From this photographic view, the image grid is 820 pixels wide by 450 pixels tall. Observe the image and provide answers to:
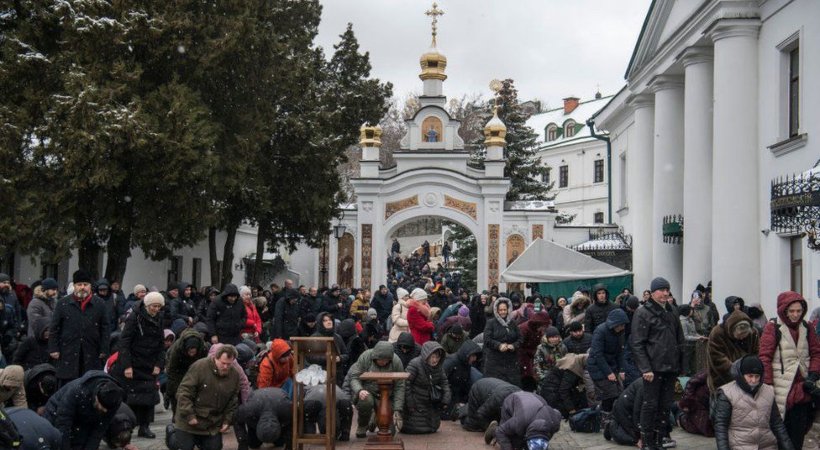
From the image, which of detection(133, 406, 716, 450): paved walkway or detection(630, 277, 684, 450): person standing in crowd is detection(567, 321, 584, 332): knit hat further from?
detection(630, 277, 684, 450): person standing in crowd

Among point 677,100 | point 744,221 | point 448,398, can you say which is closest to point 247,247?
point 677,100

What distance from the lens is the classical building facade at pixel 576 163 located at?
66.8m

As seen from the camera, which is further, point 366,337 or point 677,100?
point 677,100

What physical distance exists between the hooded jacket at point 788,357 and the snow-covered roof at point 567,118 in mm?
59333

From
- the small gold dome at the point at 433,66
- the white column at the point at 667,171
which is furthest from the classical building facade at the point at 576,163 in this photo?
the white column at the point at 667,171

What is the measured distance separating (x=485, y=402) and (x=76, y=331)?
516 cm

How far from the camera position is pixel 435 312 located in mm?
19812

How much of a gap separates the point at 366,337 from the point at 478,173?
22634mm

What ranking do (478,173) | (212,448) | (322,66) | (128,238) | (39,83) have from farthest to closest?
(478,173)
(322,66)
(128,238)
(39,83)
(212,448)

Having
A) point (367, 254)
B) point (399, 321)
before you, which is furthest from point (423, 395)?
point (367, 254)

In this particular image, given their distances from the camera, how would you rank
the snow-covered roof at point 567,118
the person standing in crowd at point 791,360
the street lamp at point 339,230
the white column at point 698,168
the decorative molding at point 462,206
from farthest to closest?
the snow-covered roof at point 567,118 → the decorative molding at point 462,206 → the street lamp at point 339,230 → the white column at point 698,168 → the person standing in crowd at point 791,360

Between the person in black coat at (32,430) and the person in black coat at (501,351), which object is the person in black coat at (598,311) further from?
the person in black coat at (32,430)

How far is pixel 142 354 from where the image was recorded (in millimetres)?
12375

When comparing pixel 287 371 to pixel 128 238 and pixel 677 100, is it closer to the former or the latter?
pixel 128 238
